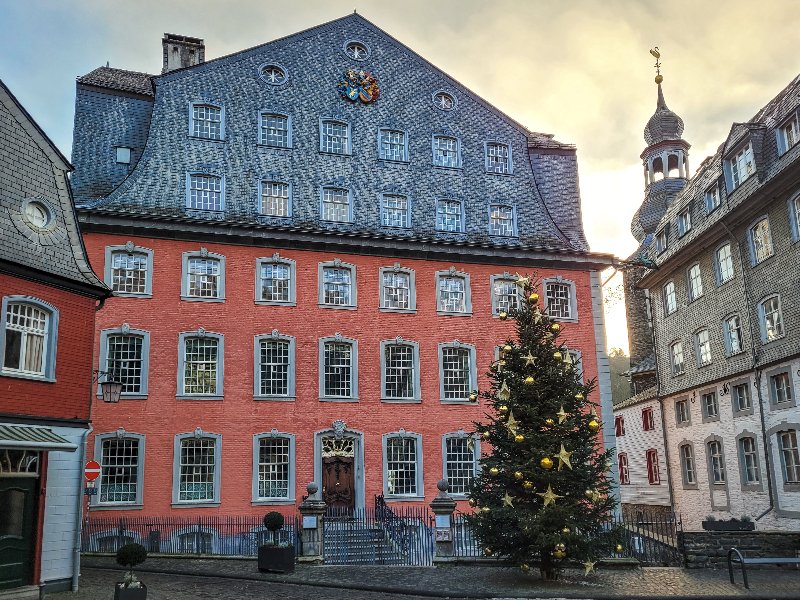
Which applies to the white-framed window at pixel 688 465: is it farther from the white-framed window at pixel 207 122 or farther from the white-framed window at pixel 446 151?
the white-framed window at pixel 207 122

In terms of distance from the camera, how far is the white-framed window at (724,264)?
30.1 metres

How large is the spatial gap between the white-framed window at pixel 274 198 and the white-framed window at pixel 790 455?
62.7 feet

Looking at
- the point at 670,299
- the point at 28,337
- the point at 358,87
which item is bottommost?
the point at 28,337

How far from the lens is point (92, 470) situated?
22.3 meters

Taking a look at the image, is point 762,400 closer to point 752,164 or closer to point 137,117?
point 752,164

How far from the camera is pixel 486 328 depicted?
95.6ft

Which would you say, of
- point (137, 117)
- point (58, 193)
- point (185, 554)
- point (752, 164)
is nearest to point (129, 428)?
point (185, 554)

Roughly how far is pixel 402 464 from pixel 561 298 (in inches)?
365

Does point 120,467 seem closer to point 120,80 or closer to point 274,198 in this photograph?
point 274,198

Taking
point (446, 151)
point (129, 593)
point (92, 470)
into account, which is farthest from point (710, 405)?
point (129, 593)

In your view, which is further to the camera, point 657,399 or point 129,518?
point 657,399

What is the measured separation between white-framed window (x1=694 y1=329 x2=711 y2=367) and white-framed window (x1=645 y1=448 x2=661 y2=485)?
717 centimetres

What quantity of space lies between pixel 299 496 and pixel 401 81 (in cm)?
1718

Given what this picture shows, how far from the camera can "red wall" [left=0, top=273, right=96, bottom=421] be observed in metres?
15.2
